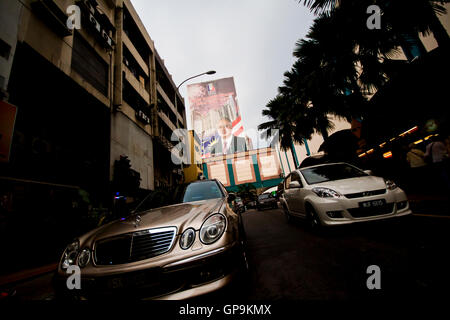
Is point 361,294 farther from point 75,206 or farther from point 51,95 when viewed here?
point 51,95

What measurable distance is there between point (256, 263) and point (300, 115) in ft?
37.8

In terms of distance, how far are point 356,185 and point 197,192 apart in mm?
2974

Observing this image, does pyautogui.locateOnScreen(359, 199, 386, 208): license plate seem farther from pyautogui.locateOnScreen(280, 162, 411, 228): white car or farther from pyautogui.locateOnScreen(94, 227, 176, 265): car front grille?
pyautogui.locateOnScreen(94, 227, 176, 265): car front grille

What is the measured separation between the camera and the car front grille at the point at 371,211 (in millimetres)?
3014

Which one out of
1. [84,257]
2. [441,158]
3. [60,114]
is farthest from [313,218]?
[60,114]

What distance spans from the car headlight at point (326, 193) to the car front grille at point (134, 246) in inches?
117

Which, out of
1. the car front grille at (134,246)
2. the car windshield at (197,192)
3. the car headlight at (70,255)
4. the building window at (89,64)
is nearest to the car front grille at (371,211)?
the car windshield at (197,192)

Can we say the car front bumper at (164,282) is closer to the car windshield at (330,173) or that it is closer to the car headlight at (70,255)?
the car headlight at (70,255)

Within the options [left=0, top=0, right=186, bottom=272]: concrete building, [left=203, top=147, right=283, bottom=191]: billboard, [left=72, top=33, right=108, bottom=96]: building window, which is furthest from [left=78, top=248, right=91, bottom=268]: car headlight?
[left=203, top=147, right=283, bottom=191]: billboard

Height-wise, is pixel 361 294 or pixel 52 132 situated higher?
pixel 52 132

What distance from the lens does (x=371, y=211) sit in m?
3.01

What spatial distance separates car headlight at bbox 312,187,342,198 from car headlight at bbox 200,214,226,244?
2.48 metres
